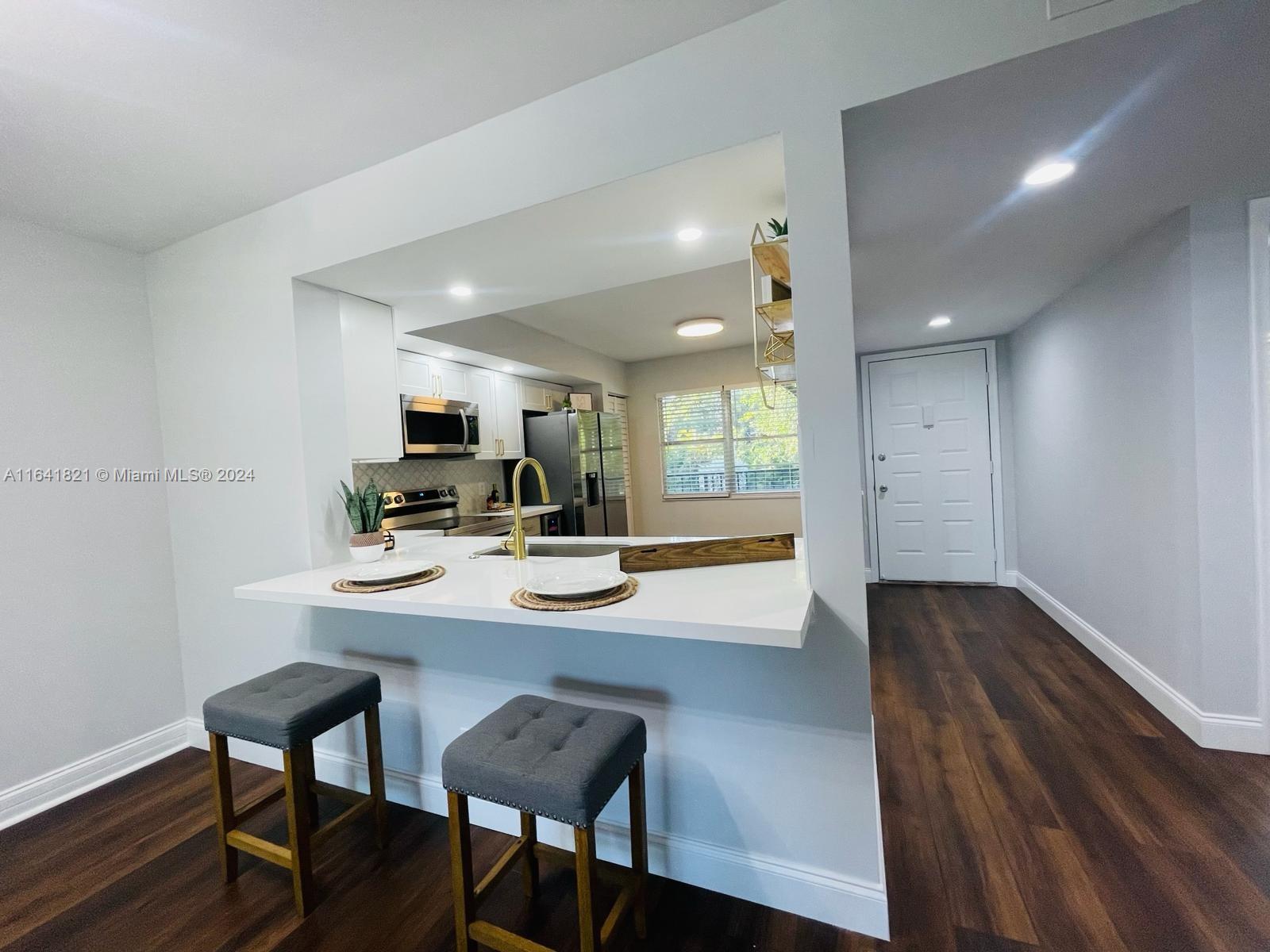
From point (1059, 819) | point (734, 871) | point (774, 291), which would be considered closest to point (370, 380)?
point (774, 291)

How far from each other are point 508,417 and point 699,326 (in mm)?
1765

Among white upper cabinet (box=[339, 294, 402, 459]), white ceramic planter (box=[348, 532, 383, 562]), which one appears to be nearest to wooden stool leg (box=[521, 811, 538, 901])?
white ceramic planter (box=[348, 532, 383, 562])

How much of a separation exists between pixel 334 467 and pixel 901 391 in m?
4.64

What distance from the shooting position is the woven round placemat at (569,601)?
1326 millimetres

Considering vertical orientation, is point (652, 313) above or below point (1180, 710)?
above

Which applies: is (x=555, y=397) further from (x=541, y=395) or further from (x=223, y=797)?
(x=223, y=797)

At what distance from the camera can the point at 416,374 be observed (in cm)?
336

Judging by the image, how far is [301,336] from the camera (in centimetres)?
215

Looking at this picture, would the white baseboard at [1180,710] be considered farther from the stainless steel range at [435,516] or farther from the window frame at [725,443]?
the stainless steel range at [435,516]

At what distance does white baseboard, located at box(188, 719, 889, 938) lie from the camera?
4.52 ft

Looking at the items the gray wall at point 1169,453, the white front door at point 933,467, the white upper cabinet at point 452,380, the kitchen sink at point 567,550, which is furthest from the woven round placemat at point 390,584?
the white front door at point 933,467

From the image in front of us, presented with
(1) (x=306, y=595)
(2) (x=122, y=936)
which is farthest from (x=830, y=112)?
(2) (x=122, y=936)

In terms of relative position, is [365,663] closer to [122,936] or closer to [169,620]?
[122,936]

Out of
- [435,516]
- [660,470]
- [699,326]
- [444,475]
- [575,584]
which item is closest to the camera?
[575,584]
